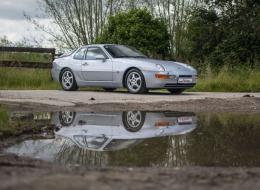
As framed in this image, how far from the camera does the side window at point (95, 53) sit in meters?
13.7

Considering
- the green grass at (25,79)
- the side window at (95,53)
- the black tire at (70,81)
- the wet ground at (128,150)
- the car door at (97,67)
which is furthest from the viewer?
the green grass at (25,79)

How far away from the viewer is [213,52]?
2352 cm

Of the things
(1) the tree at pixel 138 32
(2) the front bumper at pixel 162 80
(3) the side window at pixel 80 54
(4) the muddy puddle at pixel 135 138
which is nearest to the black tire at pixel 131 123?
(4) the muddy puddle at pixel 135 138

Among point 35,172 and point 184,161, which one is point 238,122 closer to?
point 184,161

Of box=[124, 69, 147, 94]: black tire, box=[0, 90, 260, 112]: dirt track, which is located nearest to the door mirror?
box=[124, 69, 147, 94]: black tire

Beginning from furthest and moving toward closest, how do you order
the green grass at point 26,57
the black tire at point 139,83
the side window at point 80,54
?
the green grass at point 26,57 → the side window at point 80,54 → the black tire at point 139,83

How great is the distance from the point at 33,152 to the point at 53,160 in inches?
16.9

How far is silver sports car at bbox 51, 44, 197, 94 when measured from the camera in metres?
12.5

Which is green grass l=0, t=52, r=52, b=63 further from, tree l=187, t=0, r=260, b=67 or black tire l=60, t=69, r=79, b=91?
tree l=187, t=0, r=260, b=67

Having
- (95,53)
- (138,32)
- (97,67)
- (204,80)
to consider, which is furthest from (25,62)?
(138,32)

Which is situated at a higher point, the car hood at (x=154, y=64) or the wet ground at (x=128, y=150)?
the car hood at (x=154, y=64)

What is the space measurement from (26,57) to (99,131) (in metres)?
13.2

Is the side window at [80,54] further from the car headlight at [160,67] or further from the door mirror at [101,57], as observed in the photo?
the car headlight at [160,67]

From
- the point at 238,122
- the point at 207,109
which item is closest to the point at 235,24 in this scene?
the point at 207,109
